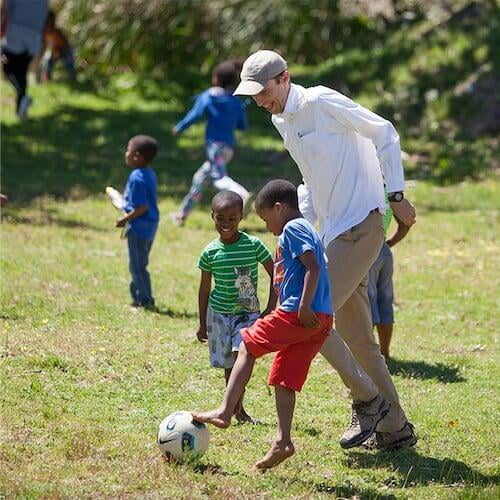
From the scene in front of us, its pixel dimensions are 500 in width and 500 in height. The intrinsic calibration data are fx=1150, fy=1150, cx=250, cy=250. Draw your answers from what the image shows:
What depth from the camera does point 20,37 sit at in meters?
16.5

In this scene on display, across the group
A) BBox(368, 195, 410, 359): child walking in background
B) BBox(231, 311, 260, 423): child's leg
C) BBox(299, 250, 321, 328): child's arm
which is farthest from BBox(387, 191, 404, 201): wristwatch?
BBox(368, 195, 410, 359): child walking in background

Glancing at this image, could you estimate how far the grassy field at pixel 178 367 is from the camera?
19.1ft

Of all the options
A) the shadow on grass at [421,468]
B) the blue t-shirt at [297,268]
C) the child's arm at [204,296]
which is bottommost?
the shadow on grass at [421,468]

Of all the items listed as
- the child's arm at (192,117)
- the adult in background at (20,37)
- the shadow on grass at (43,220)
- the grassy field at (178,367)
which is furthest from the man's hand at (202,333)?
the adult in background at (20,37)

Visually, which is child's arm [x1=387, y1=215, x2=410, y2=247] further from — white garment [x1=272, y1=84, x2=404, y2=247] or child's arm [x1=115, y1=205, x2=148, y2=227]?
child's arm [x1=115, y1=205, x2=148, y2=227]

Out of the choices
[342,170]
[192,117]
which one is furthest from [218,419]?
[192,117]

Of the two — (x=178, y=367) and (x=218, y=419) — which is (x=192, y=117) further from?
(x=218, y=419)

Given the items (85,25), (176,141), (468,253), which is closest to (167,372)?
(468,253)

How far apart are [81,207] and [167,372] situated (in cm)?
637

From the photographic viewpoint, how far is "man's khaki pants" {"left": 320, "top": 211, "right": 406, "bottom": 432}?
601cm

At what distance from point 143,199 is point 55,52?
1148 centimetres

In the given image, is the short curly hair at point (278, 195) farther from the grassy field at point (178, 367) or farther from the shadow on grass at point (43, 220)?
the shadow on grass at point (43, 220)

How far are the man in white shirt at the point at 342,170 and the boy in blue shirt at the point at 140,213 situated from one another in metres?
3.12

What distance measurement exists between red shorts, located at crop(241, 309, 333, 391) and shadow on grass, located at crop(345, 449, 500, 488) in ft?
2.51
